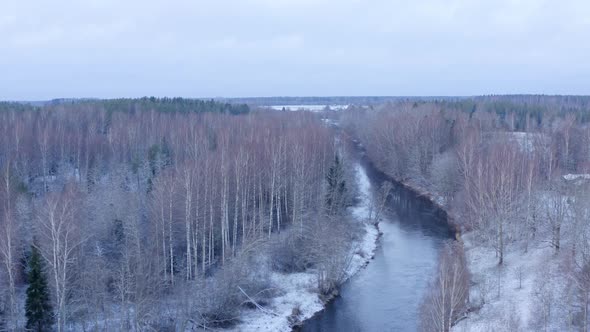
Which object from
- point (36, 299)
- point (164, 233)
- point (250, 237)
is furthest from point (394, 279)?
point (36, 299)

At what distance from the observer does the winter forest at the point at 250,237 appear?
674 inches

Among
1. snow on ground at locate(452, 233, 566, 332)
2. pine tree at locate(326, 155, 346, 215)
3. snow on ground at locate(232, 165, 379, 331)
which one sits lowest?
snow on ground at locate(232, 165, 379, 331)

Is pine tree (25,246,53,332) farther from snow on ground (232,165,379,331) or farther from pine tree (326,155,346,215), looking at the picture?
pine tree (326,155,346,215)

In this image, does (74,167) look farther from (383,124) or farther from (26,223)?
(383,124)

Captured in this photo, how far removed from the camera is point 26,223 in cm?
2197

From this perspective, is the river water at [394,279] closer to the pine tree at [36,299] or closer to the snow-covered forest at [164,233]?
the snow-covered forest at [164,233]

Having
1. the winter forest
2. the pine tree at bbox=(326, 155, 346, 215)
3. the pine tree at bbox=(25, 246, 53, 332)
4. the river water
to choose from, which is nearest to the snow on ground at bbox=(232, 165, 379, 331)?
the winter forest

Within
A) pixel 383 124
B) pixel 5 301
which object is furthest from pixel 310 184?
pixel 383 124

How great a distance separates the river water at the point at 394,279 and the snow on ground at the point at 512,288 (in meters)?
2.20

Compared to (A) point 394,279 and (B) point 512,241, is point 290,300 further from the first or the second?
(B) point 512,241

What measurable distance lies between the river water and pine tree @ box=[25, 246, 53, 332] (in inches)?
355

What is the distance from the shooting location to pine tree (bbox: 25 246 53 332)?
53.0 feet

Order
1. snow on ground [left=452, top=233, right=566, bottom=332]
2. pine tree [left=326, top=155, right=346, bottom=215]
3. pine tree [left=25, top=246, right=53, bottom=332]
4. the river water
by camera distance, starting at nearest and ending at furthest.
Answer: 1. pine tree [left=25, top=246, right=53, bottom=332]
2. snow on ground [left=452, top=233, right=566, bottom=332]
3. the river water
4. pine tree [left=326, top=155, right=346, bottom=215]

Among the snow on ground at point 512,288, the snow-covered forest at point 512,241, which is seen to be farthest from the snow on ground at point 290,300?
the snow on ground at point 512,288
